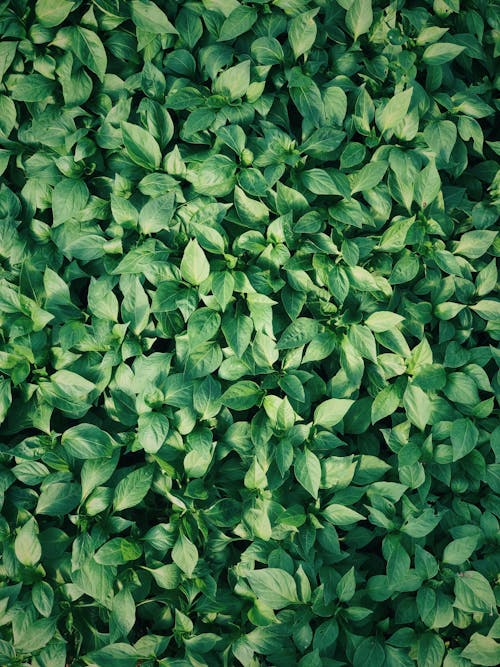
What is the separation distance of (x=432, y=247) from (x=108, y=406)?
1232 millimetres

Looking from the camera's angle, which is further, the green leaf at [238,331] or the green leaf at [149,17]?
the green leaf at [149,17]

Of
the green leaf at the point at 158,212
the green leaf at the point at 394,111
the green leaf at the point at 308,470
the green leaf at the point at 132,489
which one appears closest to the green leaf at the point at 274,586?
the green leaf at the point at 308,470

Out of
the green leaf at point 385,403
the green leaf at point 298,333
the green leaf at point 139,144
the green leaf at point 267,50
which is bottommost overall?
the green leaf at point 385,403

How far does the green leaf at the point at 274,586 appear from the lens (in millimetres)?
1957

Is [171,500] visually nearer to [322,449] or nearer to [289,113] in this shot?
[322,449]

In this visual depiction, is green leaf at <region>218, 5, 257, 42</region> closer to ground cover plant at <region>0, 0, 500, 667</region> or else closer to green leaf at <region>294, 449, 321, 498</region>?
ground cover plant at <region>0, 0, 500, 667</region>

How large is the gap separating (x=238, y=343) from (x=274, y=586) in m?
0.79

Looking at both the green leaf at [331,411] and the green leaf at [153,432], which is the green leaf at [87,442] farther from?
the green leaf at [331,411]

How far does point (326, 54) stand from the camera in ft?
7.10

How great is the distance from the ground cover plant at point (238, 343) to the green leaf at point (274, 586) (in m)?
0.01

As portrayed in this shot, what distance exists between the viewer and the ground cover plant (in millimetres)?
A: 1982

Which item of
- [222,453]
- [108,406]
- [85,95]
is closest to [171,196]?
[85,95]

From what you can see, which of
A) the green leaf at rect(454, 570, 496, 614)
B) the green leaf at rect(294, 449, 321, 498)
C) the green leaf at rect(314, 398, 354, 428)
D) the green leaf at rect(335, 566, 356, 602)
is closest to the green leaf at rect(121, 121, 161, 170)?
the green leaf at rect(314, 398, 354, 428)

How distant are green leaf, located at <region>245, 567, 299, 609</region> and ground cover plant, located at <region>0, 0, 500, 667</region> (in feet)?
0.04
